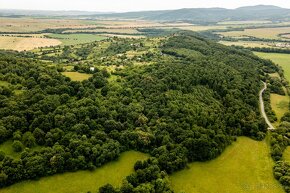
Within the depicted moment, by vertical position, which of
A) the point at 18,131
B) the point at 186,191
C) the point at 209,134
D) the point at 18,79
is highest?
the point at 18,79

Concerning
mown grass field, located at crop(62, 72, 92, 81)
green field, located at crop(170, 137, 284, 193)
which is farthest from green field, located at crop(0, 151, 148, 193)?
mown grass field, located at crop(62, 72, 92, 81)

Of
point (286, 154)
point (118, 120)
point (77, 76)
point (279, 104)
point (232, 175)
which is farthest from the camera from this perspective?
point (279, 104)

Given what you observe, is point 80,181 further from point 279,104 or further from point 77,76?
point 279,104

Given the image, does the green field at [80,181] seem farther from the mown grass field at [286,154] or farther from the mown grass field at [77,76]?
the mown grass field at [286,154]

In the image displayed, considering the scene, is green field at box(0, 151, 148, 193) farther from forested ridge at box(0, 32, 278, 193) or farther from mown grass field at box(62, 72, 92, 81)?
mown grass field at box(62, 72, 92, 81)

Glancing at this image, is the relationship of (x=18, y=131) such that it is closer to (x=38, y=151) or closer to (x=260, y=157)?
(x=38, y=151)

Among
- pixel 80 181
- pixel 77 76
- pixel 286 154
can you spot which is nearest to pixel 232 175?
pixel 286 154

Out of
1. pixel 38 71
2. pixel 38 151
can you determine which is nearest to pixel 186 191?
pixel 38 151

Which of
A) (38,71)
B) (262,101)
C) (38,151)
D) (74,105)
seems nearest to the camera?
(38,151)
